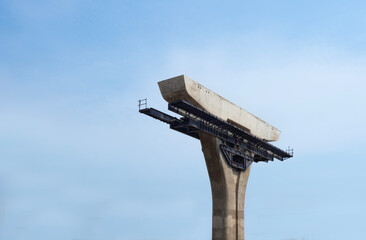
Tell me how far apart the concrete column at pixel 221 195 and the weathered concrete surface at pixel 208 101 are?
2906 mm

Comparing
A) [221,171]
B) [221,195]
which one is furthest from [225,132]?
[221,195]

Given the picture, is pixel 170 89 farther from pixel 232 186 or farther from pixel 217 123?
pixel 232 186

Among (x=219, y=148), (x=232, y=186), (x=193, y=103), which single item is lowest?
(x=232, y=186)

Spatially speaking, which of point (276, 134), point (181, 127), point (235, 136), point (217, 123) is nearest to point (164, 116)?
point (181, 127)

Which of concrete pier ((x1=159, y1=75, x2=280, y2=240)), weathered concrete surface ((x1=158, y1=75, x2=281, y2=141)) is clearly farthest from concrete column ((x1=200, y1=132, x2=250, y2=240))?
weathered concrete surface ((x1=158, y1=75, x2=281, y2=141))

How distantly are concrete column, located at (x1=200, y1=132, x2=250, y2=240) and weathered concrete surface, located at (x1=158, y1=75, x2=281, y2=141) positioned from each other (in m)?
2.91

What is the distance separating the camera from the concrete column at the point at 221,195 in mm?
46969

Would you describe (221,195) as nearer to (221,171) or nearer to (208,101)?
(221,171)

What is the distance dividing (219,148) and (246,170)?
6018 mm

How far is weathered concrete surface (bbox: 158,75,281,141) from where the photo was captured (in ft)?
140

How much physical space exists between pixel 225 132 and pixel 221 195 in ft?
19.5

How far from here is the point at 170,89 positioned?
4322cm

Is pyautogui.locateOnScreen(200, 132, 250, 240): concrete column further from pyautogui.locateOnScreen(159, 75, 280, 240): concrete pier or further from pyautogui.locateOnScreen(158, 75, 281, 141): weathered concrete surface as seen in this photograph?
pyautogui.locateOnScreen(158, 75, 281, 141): weathered concrete surface

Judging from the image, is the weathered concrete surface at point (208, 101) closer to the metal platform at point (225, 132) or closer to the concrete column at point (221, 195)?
the metal platform at point (225, 132)
